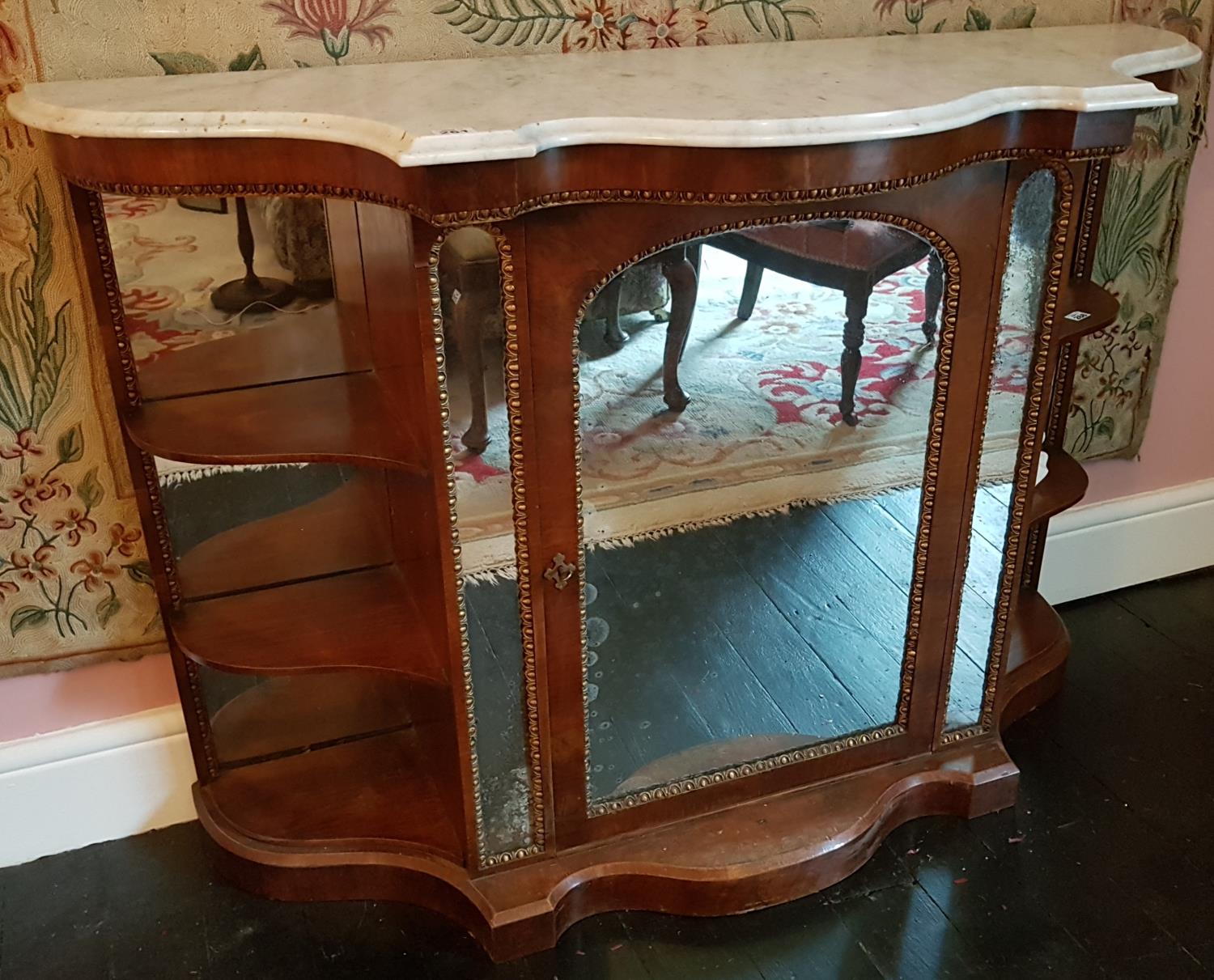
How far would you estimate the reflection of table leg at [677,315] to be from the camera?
1188mm

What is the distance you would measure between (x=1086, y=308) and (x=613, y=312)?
28.4 inches

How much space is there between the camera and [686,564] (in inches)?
55.4

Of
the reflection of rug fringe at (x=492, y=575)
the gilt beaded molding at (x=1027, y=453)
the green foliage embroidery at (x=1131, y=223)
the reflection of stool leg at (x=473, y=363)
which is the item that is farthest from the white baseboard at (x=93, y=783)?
the green foliage embroidery at (x=1131, y=223)

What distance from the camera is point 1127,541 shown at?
205 centimetres

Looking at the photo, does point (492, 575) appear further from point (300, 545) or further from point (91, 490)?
point (91, 490)

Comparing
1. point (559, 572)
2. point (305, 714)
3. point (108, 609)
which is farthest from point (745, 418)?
point (108, 609)

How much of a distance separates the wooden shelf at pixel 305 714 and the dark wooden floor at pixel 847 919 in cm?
17

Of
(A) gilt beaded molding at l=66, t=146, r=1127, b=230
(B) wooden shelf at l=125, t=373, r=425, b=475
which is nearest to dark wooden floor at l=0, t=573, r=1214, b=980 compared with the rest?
(B) wooden shelf at l=125, t=373, r=425, b=475

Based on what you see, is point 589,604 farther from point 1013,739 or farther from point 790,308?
point 1013,739

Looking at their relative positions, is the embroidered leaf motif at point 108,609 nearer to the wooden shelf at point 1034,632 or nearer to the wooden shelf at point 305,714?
the wooden shelf at point 305,714

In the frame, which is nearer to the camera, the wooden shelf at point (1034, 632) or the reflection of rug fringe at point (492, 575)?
the reflection of rug fringe at point (492, 575)

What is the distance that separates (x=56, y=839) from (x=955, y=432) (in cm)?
130

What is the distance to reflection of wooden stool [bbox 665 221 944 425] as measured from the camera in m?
1.21

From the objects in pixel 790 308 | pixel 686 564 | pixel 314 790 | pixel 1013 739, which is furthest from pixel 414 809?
pixel 1013 739
